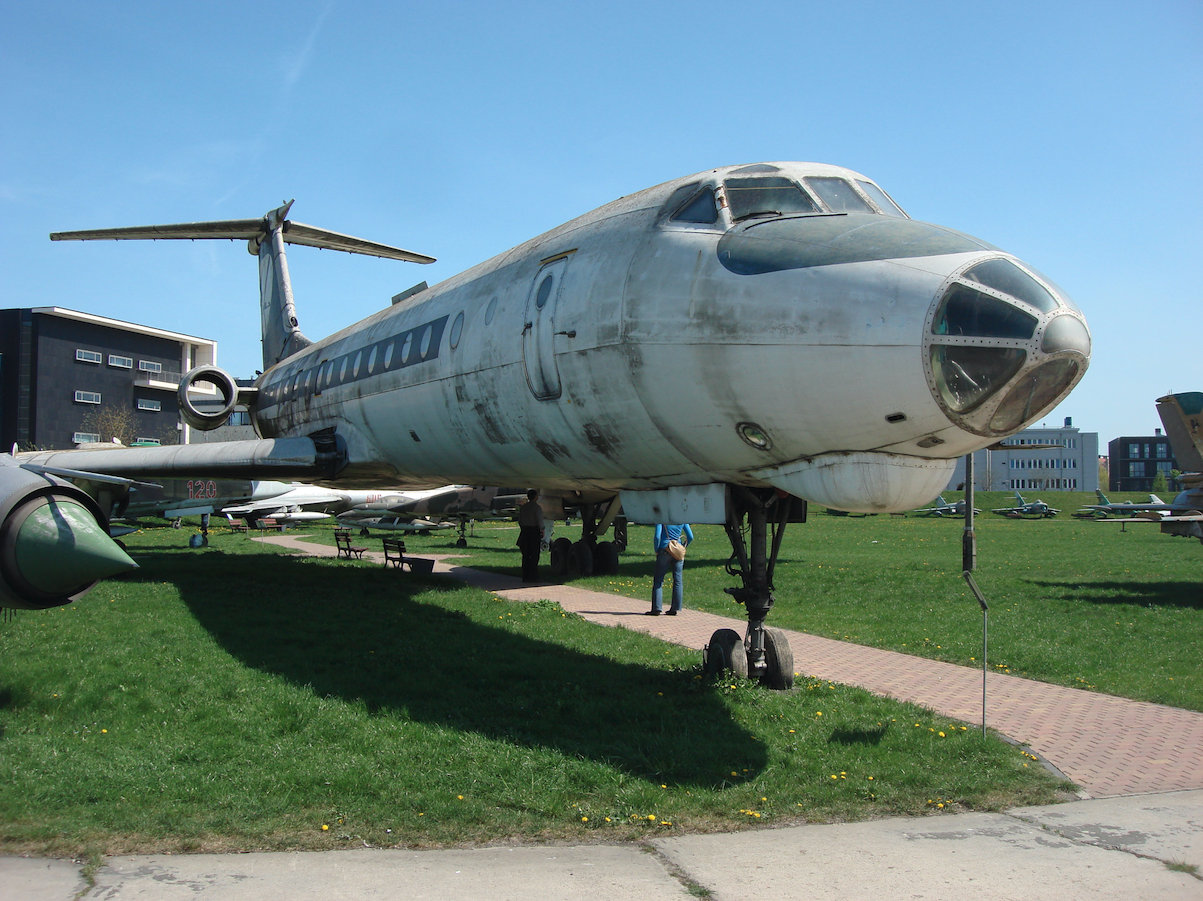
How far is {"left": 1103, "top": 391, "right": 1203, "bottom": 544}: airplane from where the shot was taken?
16609 mm

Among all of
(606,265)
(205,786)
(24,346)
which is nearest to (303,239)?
(606,265)

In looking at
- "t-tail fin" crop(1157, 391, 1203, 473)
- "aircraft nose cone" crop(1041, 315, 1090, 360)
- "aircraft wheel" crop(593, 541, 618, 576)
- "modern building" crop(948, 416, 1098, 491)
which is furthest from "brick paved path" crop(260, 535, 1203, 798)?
"modern building" crop(948, 416, 1098, 491)

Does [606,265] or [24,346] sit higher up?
[24,346]

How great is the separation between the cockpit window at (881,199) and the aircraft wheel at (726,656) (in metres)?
3.92

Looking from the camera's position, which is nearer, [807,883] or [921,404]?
[807,883]

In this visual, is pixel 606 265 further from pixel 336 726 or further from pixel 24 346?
pixel 24 346

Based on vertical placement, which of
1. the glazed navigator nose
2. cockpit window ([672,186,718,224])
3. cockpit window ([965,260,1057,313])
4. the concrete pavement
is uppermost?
cockpit window ([672,186,718,224])

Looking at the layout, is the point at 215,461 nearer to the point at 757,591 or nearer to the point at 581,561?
the point at 581,561

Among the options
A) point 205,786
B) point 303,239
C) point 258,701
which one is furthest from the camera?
point 303,239

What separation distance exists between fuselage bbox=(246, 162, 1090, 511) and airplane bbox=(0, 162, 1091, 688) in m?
0.02

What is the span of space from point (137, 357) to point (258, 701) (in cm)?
7263

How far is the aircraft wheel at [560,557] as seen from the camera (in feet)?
57.4

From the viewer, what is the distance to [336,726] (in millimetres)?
6117

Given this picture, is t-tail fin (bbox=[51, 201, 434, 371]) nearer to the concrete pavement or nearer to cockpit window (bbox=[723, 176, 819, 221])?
cockpit window (bbox=[723, 176, 819, 221])
